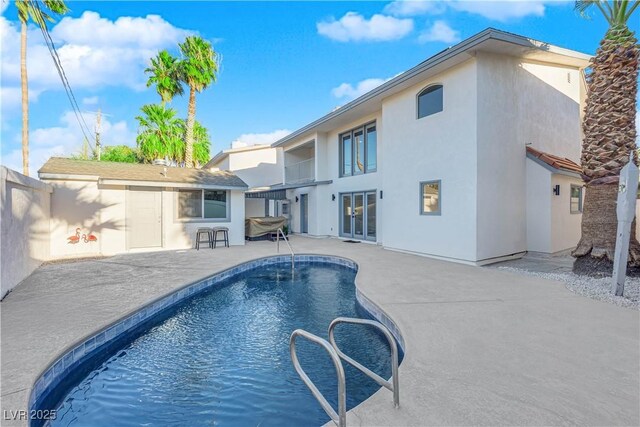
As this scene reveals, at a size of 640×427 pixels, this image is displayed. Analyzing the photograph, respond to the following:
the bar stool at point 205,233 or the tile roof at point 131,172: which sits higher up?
the tile roof at point 131,172

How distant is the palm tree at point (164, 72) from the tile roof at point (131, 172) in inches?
344

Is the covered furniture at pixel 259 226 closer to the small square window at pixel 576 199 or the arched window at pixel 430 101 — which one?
the arched window at pixel 430 101

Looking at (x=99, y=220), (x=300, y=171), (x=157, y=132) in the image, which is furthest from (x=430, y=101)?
(x=157, y=132)

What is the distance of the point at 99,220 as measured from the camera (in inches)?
438

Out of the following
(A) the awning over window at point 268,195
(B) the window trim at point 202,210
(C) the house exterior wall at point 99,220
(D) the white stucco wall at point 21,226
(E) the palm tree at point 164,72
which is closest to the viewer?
(D) the white stucco wall at point 21,226

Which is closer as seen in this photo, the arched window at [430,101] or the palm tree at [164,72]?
the arched window at [430,101]

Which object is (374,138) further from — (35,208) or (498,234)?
(35,208)

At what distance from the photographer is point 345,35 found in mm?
13891

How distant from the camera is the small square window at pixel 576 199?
1066 cm

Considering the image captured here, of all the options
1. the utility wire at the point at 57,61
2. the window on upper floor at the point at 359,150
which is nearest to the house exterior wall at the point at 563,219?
the window on upper floor at the point at 359,150

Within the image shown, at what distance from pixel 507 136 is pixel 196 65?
693 inches

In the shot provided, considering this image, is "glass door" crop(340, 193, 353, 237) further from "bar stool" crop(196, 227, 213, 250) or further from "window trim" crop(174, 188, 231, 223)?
"bar stool" crop(196, 227, 213, 250)

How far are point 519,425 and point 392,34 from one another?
14.0 meters

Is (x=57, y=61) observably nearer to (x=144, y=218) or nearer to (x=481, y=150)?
(x=144, y=218)
